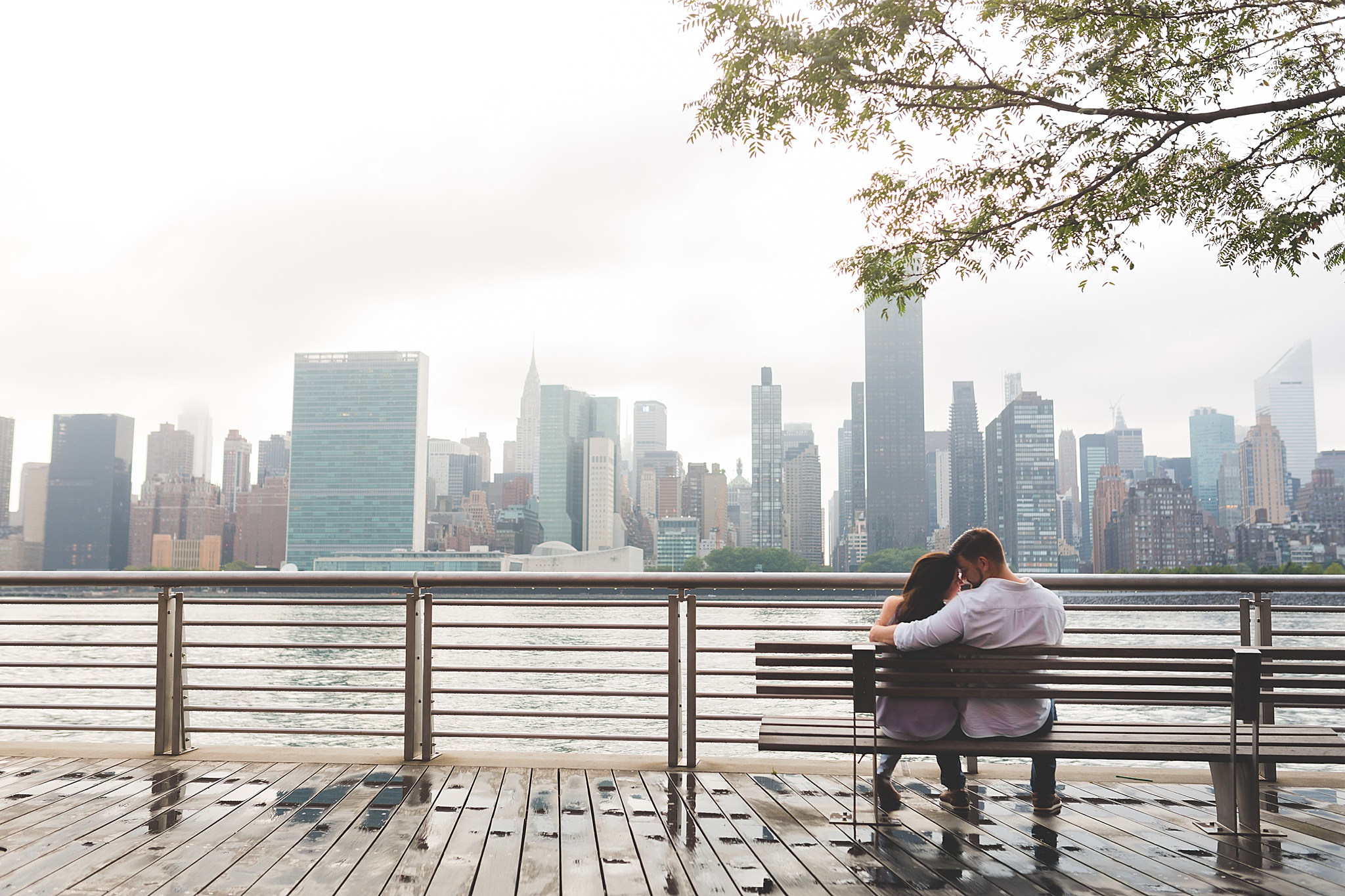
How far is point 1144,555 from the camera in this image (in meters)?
39.4

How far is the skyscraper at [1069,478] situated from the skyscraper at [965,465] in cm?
425

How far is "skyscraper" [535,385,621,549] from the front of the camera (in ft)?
219

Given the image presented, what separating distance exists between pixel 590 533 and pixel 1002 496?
3040 centimetres

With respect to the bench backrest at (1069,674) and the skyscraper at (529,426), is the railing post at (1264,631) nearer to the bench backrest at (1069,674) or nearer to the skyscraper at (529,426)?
the bench backrest at (1069,674)

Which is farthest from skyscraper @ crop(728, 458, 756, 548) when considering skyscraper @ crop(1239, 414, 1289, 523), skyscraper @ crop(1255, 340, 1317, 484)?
skyscraper @ crop(1255, 340, 1317, 484)

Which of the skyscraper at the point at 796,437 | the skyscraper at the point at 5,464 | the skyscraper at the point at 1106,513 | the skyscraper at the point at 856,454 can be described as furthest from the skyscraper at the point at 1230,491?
the skyscraper at the point at 5,464

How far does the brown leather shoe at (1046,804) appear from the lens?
3.62 meters

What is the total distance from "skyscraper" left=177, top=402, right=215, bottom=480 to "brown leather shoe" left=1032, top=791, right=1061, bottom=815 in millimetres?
66140

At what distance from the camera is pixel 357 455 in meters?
65.5

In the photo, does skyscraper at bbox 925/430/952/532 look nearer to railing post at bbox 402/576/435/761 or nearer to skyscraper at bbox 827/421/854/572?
skyscraper at bbox 827/421/854/572

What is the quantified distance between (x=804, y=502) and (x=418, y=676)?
56005 millimetres

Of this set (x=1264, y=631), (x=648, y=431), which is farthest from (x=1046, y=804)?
(x=648, y=431)

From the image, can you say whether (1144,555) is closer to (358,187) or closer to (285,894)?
(285,894)

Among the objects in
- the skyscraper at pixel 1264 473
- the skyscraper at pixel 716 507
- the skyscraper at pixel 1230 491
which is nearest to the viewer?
the skyscraper at pixel 1264 473
